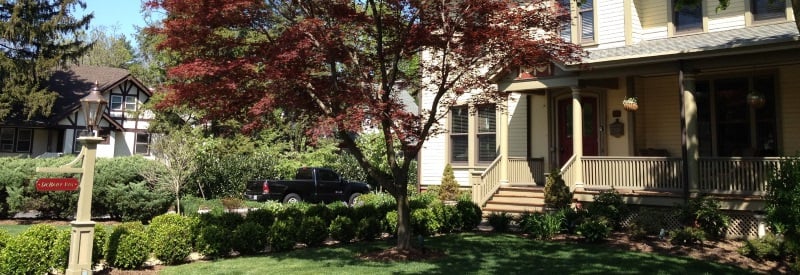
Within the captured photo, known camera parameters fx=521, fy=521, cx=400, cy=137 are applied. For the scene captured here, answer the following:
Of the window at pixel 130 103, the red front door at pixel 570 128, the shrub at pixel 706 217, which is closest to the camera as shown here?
the shrub at pixel 706 217

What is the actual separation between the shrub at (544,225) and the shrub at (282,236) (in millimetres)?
4817

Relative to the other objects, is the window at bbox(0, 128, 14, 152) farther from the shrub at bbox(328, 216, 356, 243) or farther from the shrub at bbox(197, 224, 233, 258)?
the shrub at bbox(328, 216, 356, 243)

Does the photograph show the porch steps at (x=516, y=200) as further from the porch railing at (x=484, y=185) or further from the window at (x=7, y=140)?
the window at (x=7, y=140)

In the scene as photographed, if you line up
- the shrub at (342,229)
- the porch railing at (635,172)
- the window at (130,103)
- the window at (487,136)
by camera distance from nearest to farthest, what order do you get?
the shrub at (342,229) → the porch railing at (635,172) → the window at (487,136) → the window at (130,103)

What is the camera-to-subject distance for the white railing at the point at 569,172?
12.5m

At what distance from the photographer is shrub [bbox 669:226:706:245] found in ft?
30.1

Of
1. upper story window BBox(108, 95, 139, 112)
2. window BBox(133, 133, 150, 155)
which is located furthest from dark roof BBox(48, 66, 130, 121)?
window BBox(133, 133, 150, 155)

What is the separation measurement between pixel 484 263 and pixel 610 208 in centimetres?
418

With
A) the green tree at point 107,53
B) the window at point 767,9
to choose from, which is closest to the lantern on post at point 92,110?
the window at point 767,9

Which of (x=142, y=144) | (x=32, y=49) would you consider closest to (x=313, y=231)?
(x=32, y=49)

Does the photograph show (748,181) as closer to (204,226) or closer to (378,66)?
(378,66)

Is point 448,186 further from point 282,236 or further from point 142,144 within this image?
point 142,144

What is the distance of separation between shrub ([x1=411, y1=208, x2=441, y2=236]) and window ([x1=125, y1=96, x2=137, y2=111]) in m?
29.6

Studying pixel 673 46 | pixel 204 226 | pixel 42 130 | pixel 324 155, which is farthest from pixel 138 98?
pixel 673 46
